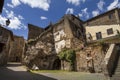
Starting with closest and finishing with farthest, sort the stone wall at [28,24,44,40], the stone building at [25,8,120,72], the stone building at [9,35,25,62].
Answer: the stone building at [25,8,120,72], the stone wall at [28,24,44,40], the stone building at [9,35,25,62]

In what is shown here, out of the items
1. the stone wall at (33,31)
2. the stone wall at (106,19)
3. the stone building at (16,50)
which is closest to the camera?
the stone wall at (106,19)

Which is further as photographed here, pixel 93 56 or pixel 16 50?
pixel 16 50

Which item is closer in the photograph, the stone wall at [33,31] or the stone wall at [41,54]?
the stone wall at [41,54]

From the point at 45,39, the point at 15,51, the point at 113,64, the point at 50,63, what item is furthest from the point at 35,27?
the point at 113,64

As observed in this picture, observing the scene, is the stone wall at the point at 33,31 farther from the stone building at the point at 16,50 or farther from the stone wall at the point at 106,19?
the stone building at the point at 16,50

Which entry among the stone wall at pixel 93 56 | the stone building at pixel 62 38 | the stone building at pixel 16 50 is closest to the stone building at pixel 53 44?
the stone building at pixel 62 38

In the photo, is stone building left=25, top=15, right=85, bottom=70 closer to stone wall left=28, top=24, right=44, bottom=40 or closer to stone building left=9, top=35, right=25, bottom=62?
stone wall left=28, top=24, right=44, bottom=40

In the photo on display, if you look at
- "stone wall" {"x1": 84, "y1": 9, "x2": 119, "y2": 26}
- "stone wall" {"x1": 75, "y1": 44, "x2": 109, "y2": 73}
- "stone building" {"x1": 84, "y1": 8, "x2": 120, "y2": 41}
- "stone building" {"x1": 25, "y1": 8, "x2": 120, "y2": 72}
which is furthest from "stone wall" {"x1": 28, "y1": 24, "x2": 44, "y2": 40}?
"stone wall" {"x1": 75, "y1": 44, "x2": 109, "y2": 73}

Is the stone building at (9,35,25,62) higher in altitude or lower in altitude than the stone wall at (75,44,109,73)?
higher

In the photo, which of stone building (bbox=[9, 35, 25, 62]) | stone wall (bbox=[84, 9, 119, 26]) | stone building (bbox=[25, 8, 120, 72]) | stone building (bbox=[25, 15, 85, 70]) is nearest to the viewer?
stone building (bbox=[25, 8, 120, 72])

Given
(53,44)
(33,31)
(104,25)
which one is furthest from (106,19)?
(33,31)

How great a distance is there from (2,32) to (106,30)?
25095 millimetres

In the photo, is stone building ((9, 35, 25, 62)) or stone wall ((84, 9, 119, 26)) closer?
stone wall ((84, 9, 119, 26))

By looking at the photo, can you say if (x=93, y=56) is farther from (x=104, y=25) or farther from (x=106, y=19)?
(x=106, y=19)
